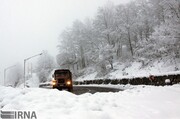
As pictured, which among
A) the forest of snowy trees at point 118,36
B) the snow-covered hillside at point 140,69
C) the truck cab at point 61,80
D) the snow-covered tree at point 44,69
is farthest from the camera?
the snow-covered tree at point 44,69

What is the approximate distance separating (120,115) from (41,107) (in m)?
2.92

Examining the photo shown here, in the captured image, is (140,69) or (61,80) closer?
(61,80)

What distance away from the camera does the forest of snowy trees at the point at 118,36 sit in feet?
147

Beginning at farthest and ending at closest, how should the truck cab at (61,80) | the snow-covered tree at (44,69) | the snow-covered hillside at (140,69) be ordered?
the snow-covered tree at (44,69)
the snow-covered hillside at (140,69)
the truck cab at (61,80)

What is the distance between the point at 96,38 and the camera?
66.1 m

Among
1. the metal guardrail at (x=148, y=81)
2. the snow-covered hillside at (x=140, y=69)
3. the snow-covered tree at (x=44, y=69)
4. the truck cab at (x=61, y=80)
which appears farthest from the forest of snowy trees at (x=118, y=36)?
the snow-covered tree at (x=44, y=69)

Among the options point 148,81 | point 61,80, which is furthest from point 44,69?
point 148,81

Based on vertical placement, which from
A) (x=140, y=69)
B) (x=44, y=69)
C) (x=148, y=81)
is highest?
(x=44, y=69)

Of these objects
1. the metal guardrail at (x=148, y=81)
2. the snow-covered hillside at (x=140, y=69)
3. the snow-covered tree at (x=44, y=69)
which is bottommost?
the metal guardrail at (x=148, y=81)

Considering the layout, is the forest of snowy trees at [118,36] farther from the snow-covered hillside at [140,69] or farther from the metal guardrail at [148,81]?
the metal guardrail at [148,81]

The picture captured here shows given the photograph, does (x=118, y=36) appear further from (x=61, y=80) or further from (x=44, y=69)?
(x=44, y=69)

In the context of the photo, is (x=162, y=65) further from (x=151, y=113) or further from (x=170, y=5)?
(x=151, y=113)

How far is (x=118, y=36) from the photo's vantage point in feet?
194

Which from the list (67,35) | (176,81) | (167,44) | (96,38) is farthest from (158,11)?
(67,35)
